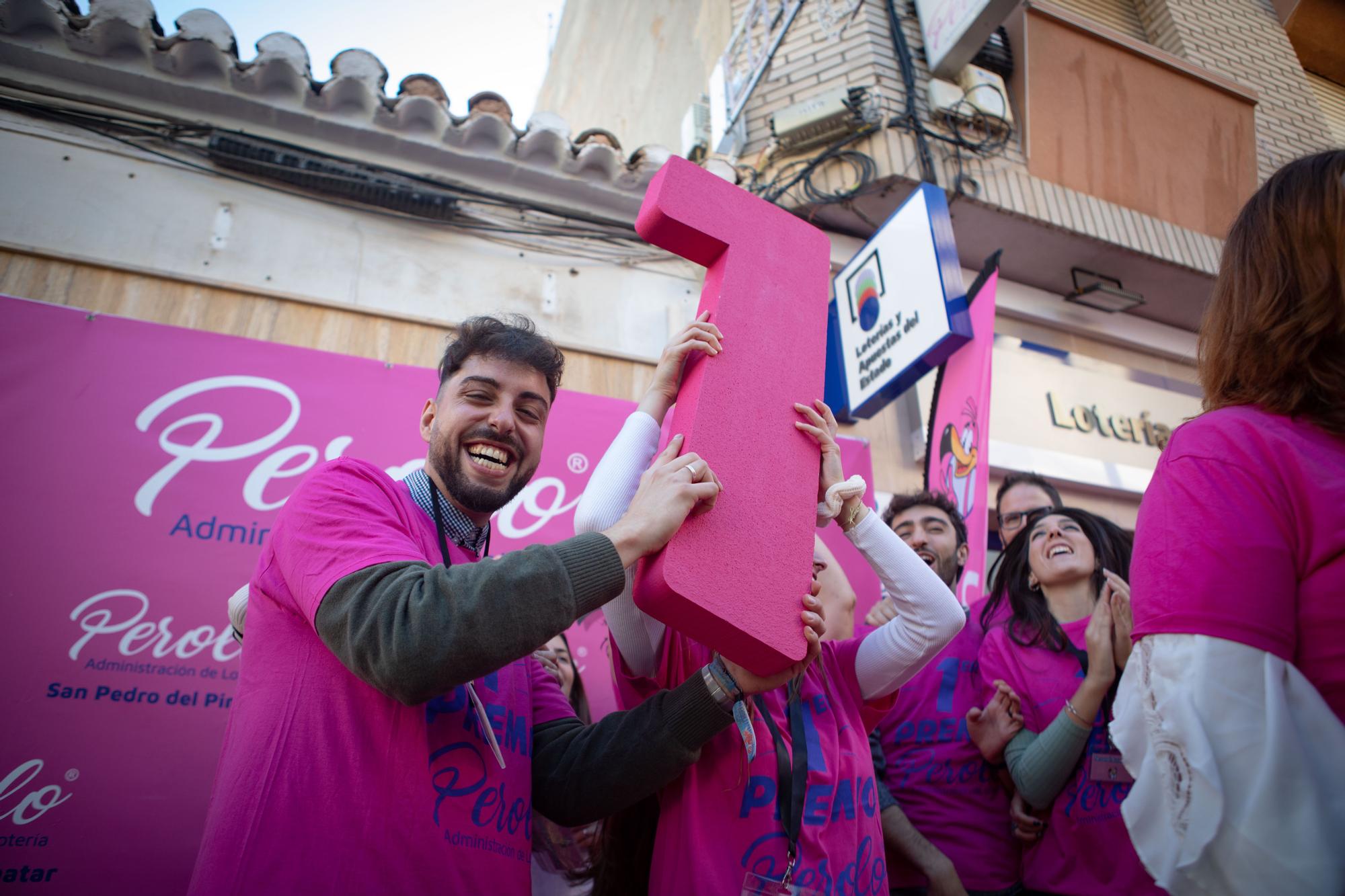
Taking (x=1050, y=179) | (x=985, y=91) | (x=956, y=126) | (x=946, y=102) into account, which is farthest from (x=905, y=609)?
(x=985, y=91)

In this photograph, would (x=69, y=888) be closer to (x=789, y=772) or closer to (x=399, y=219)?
(x=789, y=772)

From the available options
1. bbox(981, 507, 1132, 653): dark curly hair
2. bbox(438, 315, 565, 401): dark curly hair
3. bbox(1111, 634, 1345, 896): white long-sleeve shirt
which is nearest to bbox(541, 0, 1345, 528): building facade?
bbox(981, 507, 1132, 653): dark curly hair

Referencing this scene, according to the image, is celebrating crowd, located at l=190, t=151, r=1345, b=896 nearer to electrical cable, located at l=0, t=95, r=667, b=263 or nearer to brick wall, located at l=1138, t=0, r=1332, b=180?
electrical cable, located at l=0, t=95, r=667, b=263

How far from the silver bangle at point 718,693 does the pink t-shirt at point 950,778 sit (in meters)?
0.98

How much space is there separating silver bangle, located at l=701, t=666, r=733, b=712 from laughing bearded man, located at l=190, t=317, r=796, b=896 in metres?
0.01

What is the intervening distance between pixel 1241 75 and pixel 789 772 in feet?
28.5

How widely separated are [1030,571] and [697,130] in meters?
4.69

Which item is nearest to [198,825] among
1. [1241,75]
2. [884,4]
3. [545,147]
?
[545,147]

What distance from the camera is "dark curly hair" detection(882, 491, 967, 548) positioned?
10.0 ft


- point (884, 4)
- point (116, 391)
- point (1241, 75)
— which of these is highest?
point (1241, 75)

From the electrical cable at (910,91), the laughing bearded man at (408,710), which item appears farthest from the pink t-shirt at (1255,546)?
the electrical cable at (910,91)

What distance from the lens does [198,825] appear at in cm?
274

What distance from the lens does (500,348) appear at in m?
2.00

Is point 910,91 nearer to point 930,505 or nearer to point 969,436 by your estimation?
point 969,436
